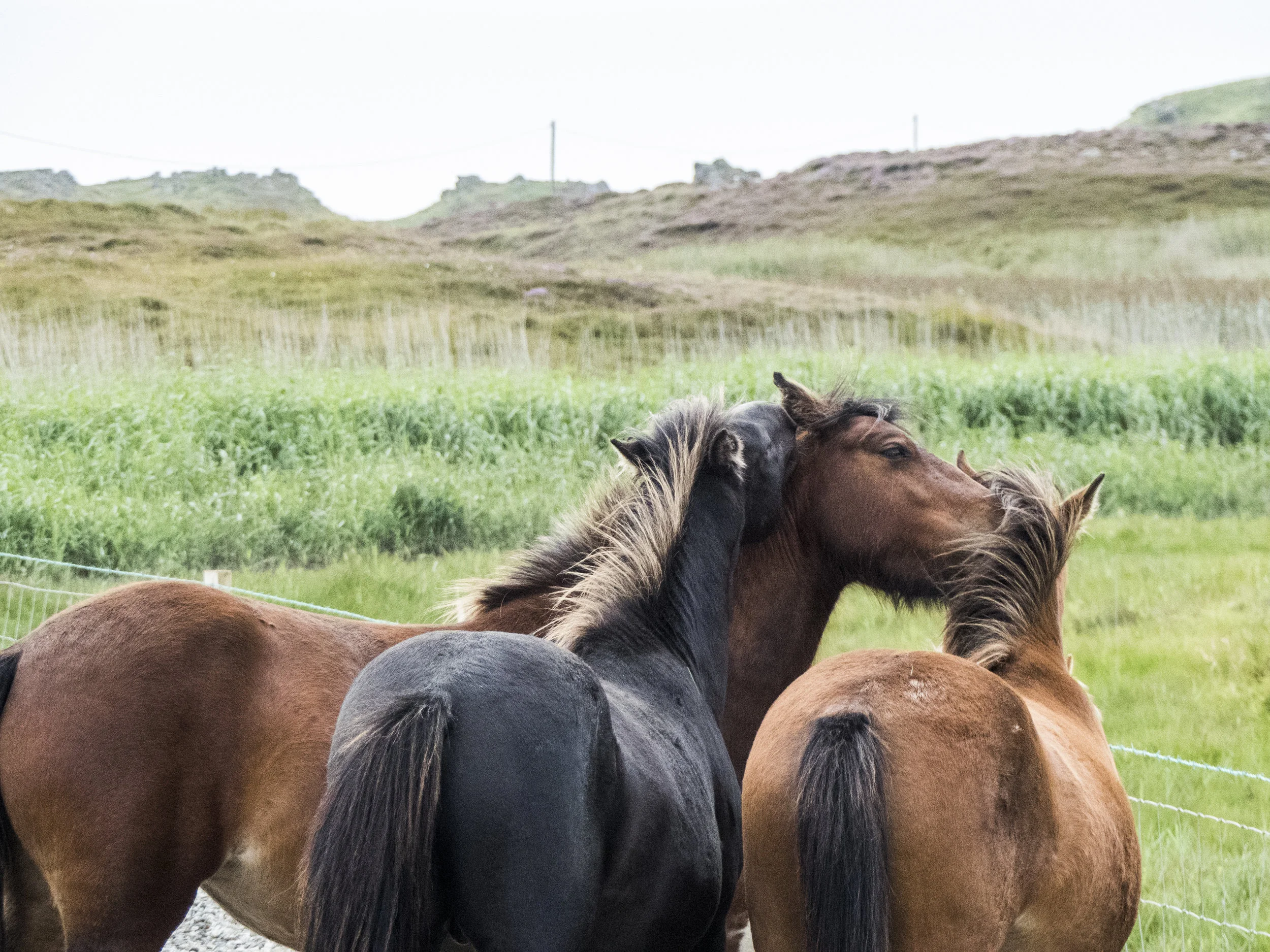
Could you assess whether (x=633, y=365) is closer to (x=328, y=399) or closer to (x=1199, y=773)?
(x=328, y=399)

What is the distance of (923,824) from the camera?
2457 mm

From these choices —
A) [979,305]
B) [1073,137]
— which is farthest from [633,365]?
[1073,137]

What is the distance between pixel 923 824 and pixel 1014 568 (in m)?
1.42

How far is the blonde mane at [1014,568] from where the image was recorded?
363 centimetres

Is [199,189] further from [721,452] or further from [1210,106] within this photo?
[721,452]

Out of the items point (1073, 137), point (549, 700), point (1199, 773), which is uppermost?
point (1073, 137)

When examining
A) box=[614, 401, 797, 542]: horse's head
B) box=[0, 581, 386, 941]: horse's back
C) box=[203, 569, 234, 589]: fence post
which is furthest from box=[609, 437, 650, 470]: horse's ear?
box=[203, 569, 234, 589]: fence post

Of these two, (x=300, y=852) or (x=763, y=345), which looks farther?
(x=763, y=345)

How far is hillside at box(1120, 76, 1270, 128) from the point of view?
73000 millimetres

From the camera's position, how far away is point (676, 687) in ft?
9.77

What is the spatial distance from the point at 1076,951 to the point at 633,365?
17484 millimetres

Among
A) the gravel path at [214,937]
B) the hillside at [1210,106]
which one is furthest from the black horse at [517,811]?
the hillside at [1210,106]

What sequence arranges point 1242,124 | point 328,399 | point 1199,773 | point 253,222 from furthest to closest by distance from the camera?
1. point 1242,124
2. point 253,222
3. point 328,399
4. point 1199,773

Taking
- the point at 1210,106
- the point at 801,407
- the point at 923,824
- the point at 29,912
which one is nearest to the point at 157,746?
the point at 29,912
